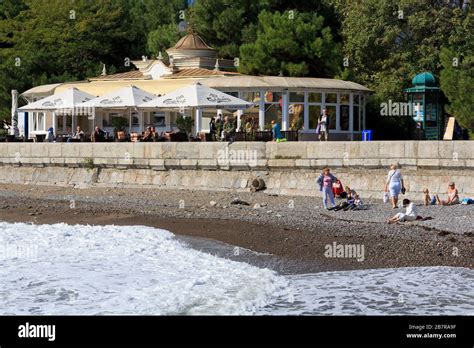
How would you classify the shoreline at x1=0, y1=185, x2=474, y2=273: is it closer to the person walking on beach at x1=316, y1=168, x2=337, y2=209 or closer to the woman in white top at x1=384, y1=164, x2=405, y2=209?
the person walking on beach at x1=316, y1=168, x2=337, y2=209

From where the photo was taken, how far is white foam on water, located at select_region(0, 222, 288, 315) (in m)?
16.5

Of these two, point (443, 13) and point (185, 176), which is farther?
point (443, 13)

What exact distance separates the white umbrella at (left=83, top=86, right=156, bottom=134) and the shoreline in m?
4.64

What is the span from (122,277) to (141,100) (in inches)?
786

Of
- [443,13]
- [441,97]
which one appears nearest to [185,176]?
[441,97]

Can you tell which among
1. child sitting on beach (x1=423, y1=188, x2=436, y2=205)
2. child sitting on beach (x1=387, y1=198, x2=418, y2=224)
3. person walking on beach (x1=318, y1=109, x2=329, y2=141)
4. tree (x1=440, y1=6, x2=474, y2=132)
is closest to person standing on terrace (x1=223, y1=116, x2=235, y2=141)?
person walking on beach (x1=318, y1=109, x2=329, y2=141)

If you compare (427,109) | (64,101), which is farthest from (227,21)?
(427,109)

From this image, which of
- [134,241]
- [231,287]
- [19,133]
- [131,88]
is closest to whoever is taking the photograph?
[231,287]

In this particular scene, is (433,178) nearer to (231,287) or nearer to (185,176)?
(185,176)

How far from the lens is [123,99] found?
3847 cm

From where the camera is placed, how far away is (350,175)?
29641 mm

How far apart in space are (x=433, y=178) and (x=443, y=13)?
16.8 meters
